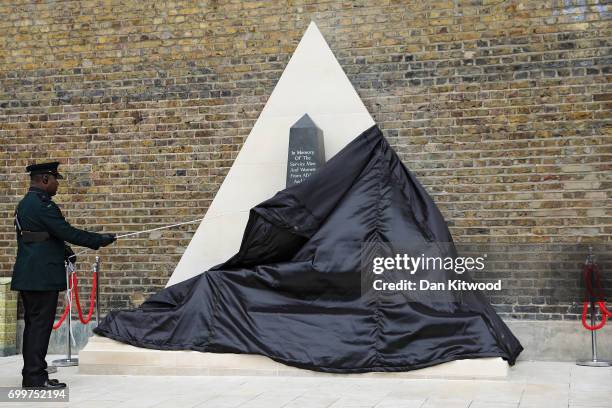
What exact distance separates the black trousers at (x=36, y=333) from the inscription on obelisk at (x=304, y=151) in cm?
248

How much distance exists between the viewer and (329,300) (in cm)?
674

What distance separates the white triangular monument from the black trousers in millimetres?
2185

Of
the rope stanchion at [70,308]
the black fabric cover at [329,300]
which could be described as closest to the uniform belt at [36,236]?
the black fabric cover at [329,300]

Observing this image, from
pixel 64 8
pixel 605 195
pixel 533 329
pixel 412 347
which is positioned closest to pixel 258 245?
pixel 412 347

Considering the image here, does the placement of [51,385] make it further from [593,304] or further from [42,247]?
[593,304]

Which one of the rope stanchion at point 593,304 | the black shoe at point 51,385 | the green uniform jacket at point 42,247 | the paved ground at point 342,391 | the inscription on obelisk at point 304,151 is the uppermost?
the inscription on obelisk at point 304,151

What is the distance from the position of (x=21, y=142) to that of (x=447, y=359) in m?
4.97

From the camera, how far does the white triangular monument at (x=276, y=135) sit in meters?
7.96

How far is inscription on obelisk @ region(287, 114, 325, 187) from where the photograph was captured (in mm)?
7664

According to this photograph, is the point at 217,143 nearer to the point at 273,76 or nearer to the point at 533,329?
the point at 273,76

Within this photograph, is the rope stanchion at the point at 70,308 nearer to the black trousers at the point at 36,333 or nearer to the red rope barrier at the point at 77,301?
the red rope barrier at the point at 77,301

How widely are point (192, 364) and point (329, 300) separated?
119 centimetres

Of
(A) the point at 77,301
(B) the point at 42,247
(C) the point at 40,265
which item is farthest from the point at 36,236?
(A) the point at 77,301

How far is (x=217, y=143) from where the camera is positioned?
325 inches
